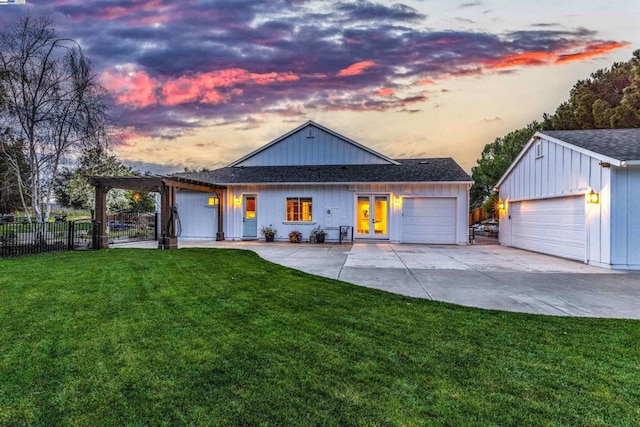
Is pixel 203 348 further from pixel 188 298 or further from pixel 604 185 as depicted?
pixel 604 185

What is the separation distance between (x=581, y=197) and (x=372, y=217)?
25.0ft

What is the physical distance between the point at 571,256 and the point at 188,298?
10576 mm

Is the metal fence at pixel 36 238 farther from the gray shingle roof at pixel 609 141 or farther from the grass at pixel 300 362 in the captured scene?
the gray shingle roof at pixel 609 141

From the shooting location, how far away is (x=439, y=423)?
206 centimetres

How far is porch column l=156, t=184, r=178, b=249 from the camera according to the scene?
38.2 feet

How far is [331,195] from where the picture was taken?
1526cm

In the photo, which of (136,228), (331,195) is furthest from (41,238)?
(331,195)

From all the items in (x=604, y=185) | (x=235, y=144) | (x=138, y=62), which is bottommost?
(x=604, y=185)

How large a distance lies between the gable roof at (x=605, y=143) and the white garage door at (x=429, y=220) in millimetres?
3990

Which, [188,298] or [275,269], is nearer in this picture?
[188,298]

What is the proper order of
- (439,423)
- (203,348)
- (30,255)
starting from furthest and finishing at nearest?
1. (30,255)
2. (203,348)
3. (439,423)

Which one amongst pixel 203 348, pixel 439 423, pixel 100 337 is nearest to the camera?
pixel 439 423

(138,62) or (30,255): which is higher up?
(138,62)

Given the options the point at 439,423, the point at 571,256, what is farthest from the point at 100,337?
the point at 571,256
